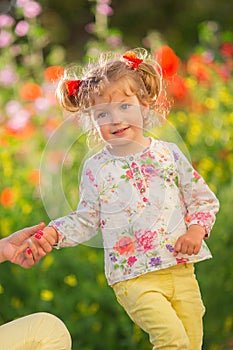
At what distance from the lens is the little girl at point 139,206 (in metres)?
2.34

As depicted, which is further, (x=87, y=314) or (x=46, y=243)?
(x=87, y=314)

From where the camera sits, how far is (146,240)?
2.35 m

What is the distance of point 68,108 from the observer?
2473mm

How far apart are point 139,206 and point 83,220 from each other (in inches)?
7.1

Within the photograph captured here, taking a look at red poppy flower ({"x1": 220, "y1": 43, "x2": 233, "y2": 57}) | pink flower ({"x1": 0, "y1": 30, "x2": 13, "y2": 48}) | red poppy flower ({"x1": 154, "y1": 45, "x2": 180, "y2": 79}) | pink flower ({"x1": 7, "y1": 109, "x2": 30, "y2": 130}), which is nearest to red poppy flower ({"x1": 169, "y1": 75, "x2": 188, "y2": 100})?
red poppy flower ({"x1": 154, "y1": 45, "x2": 180, "y2": 79})

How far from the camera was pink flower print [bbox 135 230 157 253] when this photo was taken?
235 cm

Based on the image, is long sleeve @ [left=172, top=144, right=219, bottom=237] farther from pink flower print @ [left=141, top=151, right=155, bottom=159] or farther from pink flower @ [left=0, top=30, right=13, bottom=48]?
pink flower @ [left=0, top=30, right=13, bottom=48]

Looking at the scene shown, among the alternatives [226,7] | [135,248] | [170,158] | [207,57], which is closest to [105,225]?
[135,248]

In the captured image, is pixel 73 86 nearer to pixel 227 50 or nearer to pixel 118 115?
pixel 118 115

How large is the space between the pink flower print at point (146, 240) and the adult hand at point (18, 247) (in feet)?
0.91

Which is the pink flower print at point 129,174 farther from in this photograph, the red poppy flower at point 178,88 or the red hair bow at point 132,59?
the red poppy flower at point 178,88

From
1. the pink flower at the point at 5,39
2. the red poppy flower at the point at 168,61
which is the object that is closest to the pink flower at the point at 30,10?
the pink flower at the point at 5,39

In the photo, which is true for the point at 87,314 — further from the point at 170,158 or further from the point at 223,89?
the point at 223,89

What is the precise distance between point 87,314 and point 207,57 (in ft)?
9.08
